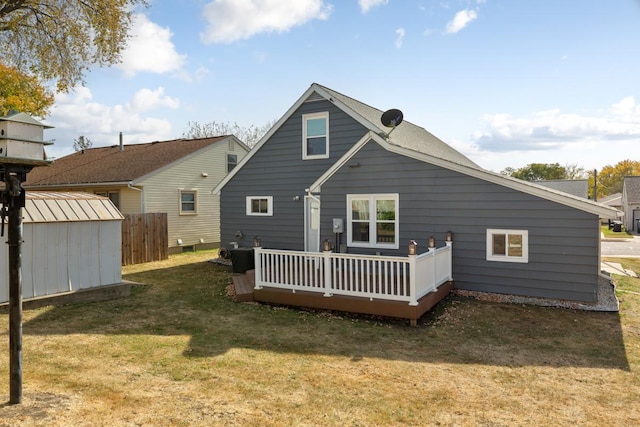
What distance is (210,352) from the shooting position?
5.80 meters

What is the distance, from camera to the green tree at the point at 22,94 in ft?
59.5

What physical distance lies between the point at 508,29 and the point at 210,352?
10.5 meters

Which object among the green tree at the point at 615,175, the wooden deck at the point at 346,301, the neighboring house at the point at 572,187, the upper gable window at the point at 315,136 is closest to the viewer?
the wooden deck at the point at 346,301

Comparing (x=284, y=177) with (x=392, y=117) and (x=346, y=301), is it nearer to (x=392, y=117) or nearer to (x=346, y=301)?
(x=392, y=117)

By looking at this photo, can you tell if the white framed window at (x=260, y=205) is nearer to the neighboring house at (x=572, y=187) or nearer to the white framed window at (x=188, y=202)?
the white framed window at (x=188, y=202)

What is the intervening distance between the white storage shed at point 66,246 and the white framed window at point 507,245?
8931mm

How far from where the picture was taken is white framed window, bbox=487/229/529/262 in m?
8.67

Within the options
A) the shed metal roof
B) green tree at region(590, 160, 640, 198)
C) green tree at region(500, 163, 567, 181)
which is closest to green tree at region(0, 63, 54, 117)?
the shed metal roof

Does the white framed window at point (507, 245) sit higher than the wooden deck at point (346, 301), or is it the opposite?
the white framed window at point (507, 245)

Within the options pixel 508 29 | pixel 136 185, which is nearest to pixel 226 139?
pixel 136 185

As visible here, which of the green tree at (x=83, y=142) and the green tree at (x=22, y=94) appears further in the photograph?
the green tree at (x=83, y=142)

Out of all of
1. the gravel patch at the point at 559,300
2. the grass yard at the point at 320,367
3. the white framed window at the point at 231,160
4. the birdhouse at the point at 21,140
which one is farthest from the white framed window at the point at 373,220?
the white framed window at the point at 231,160

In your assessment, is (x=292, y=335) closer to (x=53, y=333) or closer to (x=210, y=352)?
(x=210, y=352)

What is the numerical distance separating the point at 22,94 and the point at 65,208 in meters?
15.7
